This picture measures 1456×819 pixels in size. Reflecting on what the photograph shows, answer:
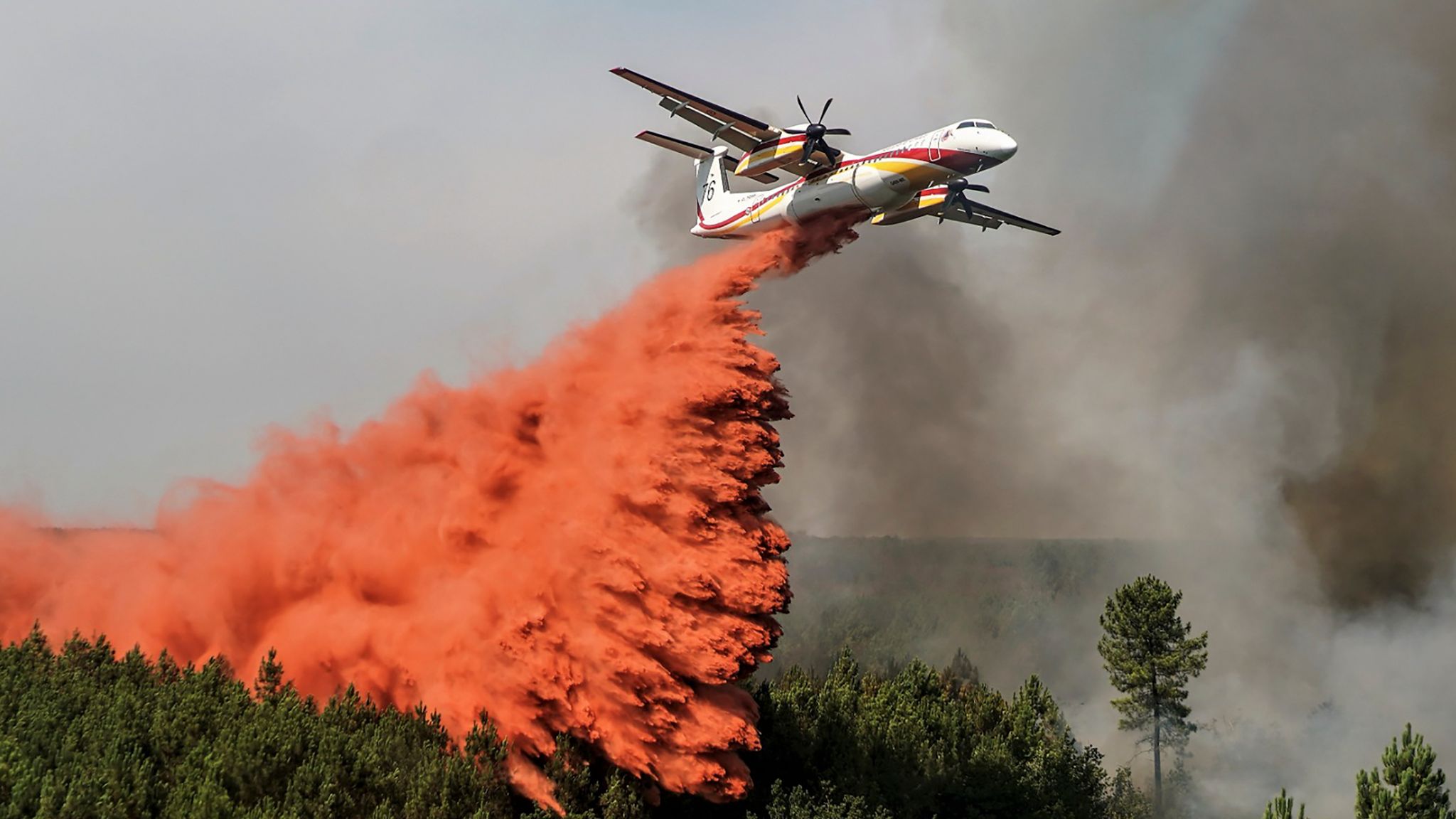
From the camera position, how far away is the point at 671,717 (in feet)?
109

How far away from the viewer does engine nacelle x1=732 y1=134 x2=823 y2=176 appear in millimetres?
39531

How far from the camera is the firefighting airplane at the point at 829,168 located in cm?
3703

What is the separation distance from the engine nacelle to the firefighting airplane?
0.03m

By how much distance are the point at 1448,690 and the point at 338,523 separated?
328ft

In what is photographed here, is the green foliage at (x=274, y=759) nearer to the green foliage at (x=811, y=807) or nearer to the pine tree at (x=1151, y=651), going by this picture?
the green foliage at (x=811, y=807)

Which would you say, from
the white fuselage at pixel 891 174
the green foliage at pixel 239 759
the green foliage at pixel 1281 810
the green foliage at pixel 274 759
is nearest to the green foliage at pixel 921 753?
the green foliage at pixel 274 759

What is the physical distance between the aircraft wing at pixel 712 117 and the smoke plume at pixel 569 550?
13.3 feet

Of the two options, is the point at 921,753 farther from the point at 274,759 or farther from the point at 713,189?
the point at 274,759

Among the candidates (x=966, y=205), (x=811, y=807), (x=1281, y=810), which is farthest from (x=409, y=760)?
(x=1281, y=810)

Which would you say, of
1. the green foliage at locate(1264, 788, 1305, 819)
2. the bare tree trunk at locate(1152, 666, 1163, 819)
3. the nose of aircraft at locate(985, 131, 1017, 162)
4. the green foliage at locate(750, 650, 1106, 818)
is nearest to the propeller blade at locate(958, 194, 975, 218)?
the nose of aircraft at locate(985, 131, 1017, 162)

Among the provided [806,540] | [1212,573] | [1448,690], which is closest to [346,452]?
[1448,690]

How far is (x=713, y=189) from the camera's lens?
47844 millimetres

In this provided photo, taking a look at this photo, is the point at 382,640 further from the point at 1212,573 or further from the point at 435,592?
the point at 1212,573

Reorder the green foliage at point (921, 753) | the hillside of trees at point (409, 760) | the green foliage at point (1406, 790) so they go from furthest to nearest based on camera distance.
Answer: the green foliage at point (1406, 790) < the green foliage at point (921, 753) < the hillside of trees at point (409, 760)
